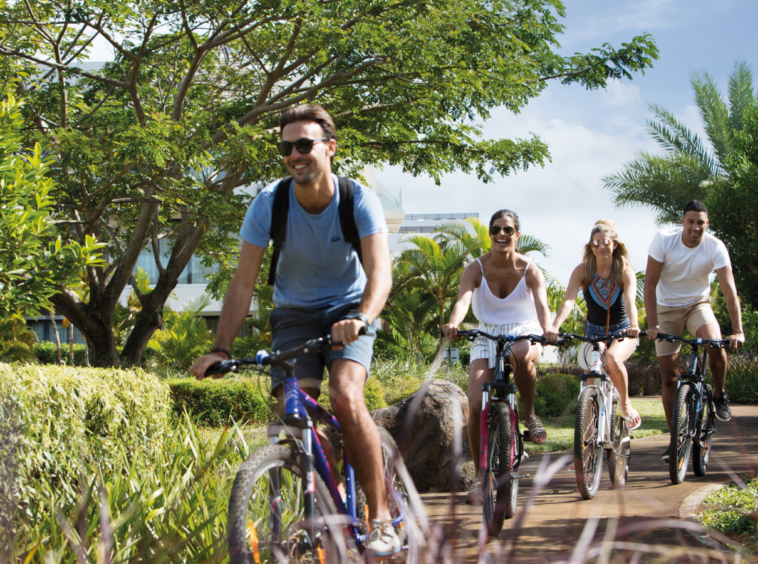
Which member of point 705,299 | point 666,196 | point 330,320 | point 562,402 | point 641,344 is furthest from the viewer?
point 641,344

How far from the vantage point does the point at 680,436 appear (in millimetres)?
5312

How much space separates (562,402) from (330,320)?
13.2 meters

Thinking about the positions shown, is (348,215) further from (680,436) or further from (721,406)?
(721,406)

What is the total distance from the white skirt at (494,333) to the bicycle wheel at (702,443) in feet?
5.92

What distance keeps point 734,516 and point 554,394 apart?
11.5m

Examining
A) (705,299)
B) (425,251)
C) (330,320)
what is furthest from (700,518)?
(425,251)

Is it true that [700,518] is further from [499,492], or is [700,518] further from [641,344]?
[641,344]

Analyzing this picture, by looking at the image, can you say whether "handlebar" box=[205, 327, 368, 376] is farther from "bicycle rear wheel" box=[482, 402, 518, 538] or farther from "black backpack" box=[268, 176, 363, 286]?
"bicycle rear wheel" box=[482, 402, 518, 538]

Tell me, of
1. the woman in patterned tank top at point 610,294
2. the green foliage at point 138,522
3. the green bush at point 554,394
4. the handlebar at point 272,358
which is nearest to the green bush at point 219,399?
the green bush at point 554,394

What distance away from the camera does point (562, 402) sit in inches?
599

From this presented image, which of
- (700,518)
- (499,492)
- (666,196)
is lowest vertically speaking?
(700,518)

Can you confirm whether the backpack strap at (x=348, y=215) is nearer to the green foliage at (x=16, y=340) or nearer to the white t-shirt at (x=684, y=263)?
the white t-shirt at (x=684, y=263)

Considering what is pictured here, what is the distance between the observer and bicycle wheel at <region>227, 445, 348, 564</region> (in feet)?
6.93

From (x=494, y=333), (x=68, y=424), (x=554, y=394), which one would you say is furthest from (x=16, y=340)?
(x=494, y=333)
